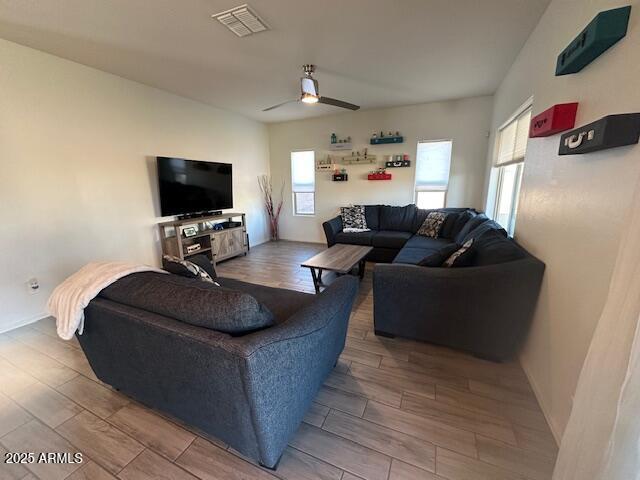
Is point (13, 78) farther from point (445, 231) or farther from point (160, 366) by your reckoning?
point (445, 231)

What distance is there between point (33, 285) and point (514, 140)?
17.3ft

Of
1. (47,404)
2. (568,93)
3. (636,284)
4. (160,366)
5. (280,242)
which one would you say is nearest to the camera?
(636,284)

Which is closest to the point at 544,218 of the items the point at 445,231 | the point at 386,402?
the point at 386,402

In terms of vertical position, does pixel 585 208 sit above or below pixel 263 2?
below

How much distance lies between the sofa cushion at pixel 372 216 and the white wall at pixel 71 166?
125 inches

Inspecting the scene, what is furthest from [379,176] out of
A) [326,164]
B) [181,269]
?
[181,269]

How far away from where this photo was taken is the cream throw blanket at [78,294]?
4.19 ft

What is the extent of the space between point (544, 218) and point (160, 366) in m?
2.42

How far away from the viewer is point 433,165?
454 cm

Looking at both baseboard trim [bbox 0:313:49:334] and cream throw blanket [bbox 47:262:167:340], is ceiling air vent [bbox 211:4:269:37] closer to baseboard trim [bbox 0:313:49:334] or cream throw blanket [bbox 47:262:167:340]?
cream throw blanket [bbox 47:262:167:340]

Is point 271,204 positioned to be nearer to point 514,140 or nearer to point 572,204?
point 514,140

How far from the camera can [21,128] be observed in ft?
7.93

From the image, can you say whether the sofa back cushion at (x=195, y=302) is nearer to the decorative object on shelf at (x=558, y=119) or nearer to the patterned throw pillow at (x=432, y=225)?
the decorative object on shelf at (x=558, y=119)

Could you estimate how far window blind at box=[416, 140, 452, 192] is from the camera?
4430 millimetres
